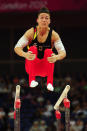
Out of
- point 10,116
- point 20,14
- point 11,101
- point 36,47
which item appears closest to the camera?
point 36,47

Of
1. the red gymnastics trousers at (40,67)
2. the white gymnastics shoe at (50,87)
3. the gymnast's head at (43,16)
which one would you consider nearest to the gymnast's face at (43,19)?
the gymnast's head at (43,16)

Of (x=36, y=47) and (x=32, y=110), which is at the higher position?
(x=36, y=47)

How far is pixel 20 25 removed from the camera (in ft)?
54.1

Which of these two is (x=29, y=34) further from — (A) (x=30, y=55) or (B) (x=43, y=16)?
(A) (x=30, y=55)

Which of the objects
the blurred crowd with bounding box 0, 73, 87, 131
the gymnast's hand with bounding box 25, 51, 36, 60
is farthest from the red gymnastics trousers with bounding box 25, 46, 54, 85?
the blurred crowd with bounding box 0, 73, 87, 131

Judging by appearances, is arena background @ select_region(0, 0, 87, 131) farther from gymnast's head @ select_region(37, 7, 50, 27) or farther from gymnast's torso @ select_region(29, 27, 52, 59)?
gymnast's head @ select_region(37, 7, 50, 27)

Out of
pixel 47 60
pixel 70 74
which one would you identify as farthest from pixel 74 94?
pixel 47 60

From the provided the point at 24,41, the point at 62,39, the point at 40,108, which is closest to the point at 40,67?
the point at 24,41

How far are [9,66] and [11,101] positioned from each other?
270 centimetres

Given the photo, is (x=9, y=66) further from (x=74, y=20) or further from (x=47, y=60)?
(x=47, y=60)

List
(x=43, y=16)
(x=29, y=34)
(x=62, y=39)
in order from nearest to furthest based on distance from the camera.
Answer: (x=43, y=16)
(x=29, y=34)
(x=62, y=39)

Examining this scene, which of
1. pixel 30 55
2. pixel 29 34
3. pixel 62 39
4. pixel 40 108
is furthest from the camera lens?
pixel 62 39

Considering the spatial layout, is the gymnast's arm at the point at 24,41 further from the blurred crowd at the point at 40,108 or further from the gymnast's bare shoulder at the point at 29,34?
the blurred crowd at the point at 40,108

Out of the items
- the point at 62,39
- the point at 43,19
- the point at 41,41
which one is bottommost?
the point at 62,39
